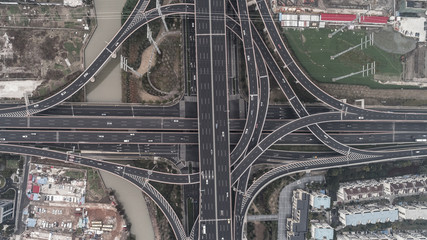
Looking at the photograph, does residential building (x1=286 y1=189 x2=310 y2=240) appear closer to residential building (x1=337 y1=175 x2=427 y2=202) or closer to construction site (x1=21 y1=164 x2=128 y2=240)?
residential building (x1=337 y1=175 x2=427 y2=202)

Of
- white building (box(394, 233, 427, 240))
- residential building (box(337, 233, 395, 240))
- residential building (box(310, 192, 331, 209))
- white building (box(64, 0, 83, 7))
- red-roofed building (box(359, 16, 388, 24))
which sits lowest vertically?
residential building (box(337, 233, 395, 240))

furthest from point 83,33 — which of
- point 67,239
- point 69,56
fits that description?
point 67,239

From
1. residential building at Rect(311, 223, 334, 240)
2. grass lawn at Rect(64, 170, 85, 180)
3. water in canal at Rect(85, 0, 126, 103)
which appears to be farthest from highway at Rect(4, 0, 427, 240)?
residential building at Rect(311, 223, 334, 240)

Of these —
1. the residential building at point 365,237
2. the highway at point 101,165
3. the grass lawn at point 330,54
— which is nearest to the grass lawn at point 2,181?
the highway at point 101,165

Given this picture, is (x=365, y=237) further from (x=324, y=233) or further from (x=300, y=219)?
(x=300, y=219)

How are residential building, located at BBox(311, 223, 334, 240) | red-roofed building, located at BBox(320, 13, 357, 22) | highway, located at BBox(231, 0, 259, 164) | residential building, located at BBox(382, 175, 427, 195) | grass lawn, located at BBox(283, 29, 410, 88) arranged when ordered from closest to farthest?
1. highway, located at BBox(231, 0, 259, 164)
2. residential building, located at BBox(311, 223, 334, 240)
3. residential building, located at BBox(382, 175, 427, 195)
4. red-roofed building, located at BBox(320, 13, 357, 22)
5. grass lawn, located at BBox(283, 29, 410, 88)

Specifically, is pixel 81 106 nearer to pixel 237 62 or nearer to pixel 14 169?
pixel 14 169

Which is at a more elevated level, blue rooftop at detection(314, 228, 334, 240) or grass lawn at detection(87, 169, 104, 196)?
grass lawn at detection(87, 169, 104, 196)
